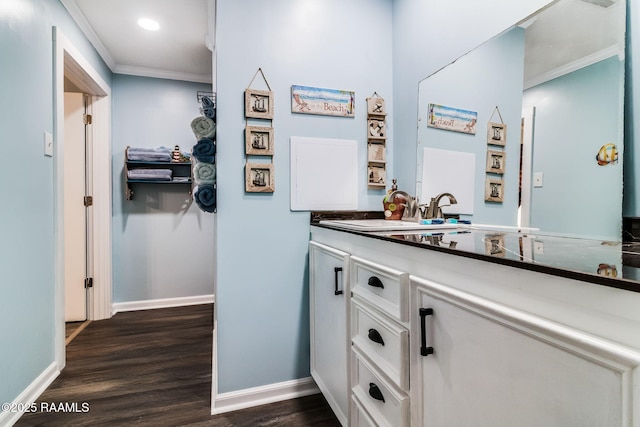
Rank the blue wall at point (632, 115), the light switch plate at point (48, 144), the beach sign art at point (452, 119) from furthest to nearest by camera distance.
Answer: the light switch plate at point (48, 144)
the beach sign art at point (452, 119)
the blue wall at point (632, 115)

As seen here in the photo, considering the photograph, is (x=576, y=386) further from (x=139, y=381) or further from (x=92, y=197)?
(x=92, y=197)

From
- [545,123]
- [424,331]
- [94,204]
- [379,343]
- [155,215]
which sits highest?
[545,123]

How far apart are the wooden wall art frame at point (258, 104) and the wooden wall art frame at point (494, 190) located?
1103mm

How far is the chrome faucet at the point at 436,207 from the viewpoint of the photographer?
161 centimetres

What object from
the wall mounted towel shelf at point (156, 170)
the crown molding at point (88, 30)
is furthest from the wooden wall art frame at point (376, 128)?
the crown molding at point (88, 30)

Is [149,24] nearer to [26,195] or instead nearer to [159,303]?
[26,195]

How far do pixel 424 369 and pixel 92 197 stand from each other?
3.14 meters

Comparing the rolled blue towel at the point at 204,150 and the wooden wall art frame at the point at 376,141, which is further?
the wooden wall art frame at the point at 376,141

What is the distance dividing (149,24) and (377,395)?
9.43 feet

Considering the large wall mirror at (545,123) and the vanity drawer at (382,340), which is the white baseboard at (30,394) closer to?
the vanity drawer at (382,340)

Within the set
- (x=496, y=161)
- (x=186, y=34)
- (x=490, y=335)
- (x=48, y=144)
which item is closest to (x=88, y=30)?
(x=186, y=34)

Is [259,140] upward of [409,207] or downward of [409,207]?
upward

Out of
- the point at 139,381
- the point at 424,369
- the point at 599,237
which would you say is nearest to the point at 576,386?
the point at 424,369

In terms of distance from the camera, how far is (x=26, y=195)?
5.57ft
